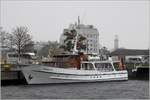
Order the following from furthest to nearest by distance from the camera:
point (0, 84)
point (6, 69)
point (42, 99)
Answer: point (6, 69), point (0, 84), point (42, 99)

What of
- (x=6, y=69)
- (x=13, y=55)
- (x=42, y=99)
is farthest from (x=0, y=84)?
(x=13, y=55)

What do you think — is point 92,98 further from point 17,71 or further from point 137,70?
point 137,70

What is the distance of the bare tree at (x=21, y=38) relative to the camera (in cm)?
7247

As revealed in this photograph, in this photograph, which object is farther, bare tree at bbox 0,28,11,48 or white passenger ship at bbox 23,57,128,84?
bare tree at bbox 0,28,11,48

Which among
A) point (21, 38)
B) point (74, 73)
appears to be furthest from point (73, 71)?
point (21, 38)

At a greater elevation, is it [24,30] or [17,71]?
[24,30]

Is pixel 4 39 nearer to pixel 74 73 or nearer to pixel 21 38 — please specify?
pixel 21 38

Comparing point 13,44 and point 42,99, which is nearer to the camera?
point 42,99

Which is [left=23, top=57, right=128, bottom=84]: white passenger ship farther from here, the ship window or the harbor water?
the harbor water

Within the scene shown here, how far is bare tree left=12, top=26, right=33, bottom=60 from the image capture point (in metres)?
72.5

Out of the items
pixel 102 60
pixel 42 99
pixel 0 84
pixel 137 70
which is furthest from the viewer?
pixel 137 70

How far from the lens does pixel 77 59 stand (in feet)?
176

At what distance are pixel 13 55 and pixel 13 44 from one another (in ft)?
9.90

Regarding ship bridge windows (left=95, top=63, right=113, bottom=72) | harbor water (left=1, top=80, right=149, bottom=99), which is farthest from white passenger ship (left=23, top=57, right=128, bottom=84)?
harbor water (left=1, top=80, right=149, bottom=99)
